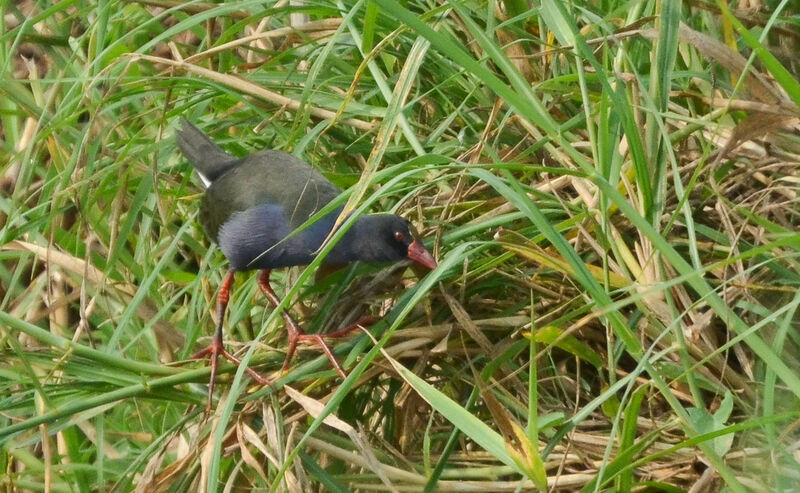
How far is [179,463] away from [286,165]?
0.92 metres

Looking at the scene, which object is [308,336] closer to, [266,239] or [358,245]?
[358,245]

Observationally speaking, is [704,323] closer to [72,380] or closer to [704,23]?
[704,23]

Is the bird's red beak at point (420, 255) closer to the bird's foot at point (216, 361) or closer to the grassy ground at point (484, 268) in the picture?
the grassy ground at point (484, 268)

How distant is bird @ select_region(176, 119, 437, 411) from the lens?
8.86 ft

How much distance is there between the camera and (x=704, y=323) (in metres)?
2.09

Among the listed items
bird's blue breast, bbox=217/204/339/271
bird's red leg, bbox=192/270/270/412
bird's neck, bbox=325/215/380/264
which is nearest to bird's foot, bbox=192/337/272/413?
bird's red leg, bbox=192/270/270/412

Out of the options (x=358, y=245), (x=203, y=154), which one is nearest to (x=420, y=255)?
(x=358, y=245)

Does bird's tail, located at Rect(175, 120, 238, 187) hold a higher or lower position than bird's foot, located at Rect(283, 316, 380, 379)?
higher

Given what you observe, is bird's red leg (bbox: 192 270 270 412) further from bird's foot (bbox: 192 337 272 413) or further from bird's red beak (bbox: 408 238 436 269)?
bird's red beak (bbox: 408 238 436 269)

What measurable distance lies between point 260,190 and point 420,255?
0.62 m

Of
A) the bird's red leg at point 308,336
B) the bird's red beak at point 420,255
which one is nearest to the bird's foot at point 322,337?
the bird's red leg at point 308,336

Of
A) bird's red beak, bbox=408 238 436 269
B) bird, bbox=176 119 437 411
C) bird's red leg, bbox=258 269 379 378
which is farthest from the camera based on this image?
bird, bbox=176 119 437 411

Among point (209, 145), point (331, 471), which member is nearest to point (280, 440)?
point (331, 471)

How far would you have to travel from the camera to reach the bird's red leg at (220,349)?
2359mm
